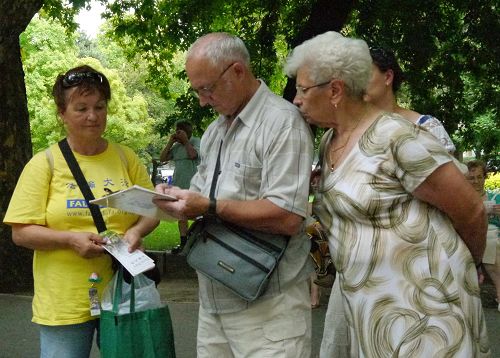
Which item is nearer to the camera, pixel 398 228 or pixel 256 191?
pixel 398 228

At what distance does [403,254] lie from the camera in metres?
2.50

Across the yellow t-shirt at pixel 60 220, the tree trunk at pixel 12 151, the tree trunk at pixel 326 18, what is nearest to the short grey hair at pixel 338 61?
the yellow t-shirt at pixel 60 220

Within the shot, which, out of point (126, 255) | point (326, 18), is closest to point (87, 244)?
point (126, 255)

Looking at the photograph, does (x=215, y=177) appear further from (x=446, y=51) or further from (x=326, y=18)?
(x=446, y=51)

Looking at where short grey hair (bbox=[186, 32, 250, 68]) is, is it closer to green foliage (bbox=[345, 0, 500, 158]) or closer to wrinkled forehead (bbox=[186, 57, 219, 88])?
wrinkled forehead (bbox=[186, 57, 219, 88])

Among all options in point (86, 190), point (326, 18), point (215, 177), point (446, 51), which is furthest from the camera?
point (446, 51)

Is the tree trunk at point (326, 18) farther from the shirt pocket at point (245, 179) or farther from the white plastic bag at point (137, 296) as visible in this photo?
the shirt pocket at point (245, 179)

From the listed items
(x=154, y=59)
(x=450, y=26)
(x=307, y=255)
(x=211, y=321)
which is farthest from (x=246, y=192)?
(x=154, y=59)

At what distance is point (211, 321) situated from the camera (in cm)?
297

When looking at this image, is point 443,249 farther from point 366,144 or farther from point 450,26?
point 450,26

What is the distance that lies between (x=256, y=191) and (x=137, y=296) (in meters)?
0.76

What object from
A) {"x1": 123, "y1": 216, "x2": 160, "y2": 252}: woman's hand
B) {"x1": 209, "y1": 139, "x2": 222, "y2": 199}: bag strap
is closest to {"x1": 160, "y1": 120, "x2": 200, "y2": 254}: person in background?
{"x1": 123, "y1": 216, "x2": 160, "y2": 252}: woman's hand

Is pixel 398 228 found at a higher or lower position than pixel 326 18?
lower

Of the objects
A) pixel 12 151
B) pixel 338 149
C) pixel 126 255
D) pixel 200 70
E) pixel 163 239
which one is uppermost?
pixel 200 70
